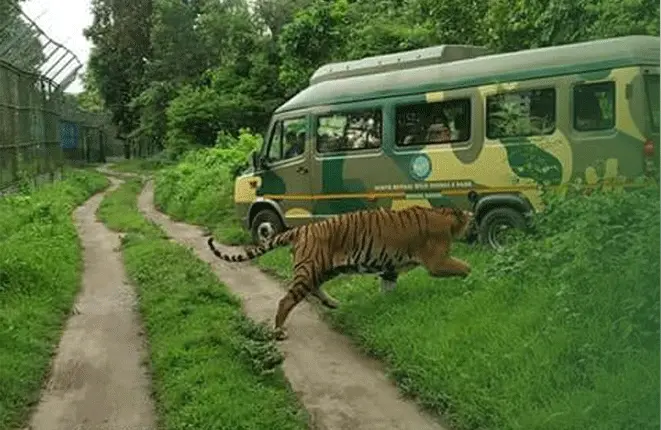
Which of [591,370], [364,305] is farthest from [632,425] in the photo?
[364,305]

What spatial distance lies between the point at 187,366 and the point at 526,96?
560cm

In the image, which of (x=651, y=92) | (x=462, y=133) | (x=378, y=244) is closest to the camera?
(x=378, y=244)

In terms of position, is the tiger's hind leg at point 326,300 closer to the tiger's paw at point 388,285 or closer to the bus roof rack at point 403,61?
the tiger's paw at point 388,285

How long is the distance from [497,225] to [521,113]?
1.37 meters

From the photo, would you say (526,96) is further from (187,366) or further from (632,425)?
(632,425)

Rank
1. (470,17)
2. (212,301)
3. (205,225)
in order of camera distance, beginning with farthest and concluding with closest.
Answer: (205,225) → (470,17) → (212,301)

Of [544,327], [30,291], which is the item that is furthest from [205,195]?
[544,327]

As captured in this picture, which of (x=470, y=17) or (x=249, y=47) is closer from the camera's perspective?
(x=470, y=17)

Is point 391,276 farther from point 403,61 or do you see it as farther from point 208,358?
point 403,61

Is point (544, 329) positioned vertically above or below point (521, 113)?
below

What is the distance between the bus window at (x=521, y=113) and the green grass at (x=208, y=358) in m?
3.79

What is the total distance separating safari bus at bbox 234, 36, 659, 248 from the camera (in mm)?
9820

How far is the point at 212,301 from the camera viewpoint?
9578mm

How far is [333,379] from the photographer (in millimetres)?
6863
